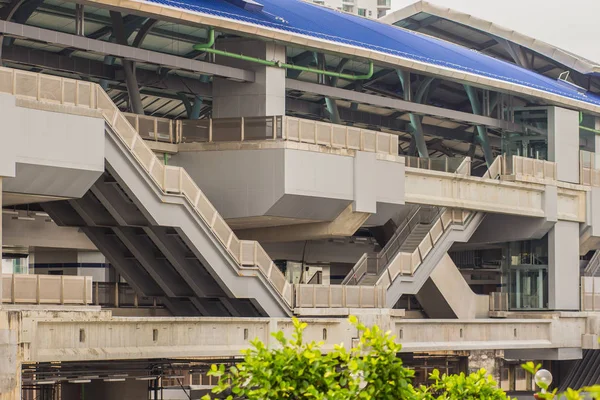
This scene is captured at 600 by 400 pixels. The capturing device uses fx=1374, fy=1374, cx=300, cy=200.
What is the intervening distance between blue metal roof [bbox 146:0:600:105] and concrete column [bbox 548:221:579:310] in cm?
619

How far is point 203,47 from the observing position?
46.6 m

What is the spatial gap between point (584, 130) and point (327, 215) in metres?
21.2

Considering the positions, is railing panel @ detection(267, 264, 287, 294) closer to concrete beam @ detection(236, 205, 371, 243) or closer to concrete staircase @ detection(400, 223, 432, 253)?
concrete beam @ detection(236, 205, 371, 243)

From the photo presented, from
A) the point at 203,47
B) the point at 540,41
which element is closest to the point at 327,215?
the point at 203,47

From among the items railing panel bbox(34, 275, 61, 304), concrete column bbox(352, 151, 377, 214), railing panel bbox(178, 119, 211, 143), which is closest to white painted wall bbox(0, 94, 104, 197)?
railing panel bbox(34, 275, 61, 304)

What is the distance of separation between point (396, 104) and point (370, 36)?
2979 millimetres

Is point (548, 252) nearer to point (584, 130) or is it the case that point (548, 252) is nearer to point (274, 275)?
point (584, 130)

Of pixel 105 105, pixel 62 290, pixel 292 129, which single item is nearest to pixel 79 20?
pixel 105 105

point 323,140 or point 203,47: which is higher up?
point 203,47

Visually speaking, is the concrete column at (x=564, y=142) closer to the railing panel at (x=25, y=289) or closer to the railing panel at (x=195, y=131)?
the railing panel at (x=195, y=131)

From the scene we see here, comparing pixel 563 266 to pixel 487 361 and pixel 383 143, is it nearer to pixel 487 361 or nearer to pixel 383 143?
pixel 487 361

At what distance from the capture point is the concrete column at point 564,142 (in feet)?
202

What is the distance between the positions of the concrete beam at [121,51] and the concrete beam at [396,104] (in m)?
3.73

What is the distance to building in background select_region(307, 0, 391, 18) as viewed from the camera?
18750cm
